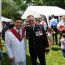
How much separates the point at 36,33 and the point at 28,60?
4942 millimetres

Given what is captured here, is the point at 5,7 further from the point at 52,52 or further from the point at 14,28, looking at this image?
the point at 14,28

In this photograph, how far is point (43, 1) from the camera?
55844 millimetres

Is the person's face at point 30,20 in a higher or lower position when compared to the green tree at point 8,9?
higher

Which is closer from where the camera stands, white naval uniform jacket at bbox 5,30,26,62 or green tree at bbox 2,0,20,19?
white naval uniform jacket at bbox 5,30,26,62

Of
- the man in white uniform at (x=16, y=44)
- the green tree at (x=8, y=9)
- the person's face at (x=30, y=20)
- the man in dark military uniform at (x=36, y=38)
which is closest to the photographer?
the man in white uniform at (x=16, y=44)

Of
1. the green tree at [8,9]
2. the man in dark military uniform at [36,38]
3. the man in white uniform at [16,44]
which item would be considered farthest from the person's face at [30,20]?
the green tree at [8,9]

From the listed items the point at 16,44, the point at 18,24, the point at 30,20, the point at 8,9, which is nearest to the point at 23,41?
the point at 16,44

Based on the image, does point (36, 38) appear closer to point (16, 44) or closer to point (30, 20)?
point (30, 20)

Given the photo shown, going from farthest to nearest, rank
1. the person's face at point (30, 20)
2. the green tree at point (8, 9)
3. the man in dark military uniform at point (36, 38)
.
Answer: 1. the green tree at point (8, 9)
2. the man in dark military uniform at point (36, 38)
3. the person's face at point (30, 20)

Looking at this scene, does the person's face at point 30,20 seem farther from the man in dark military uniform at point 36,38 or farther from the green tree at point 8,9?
the green tree at point 8,9

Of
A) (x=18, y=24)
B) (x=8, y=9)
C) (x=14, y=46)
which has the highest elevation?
(x=18, y=24)

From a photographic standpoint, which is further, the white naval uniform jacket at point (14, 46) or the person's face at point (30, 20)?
the person's face at point (30, 20)

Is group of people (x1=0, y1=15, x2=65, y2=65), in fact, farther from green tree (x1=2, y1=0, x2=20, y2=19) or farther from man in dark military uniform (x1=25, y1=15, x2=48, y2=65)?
green tree (x1=2, y1=0, x2=20, y2=19)

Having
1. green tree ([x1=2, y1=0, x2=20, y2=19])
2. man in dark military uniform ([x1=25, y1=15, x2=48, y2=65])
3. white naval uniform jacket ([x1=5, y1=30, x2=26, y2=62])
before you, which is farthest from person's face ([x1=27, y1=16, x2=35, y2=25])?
green tree ([x1=2, y1=0, x2=20, y2=19])
